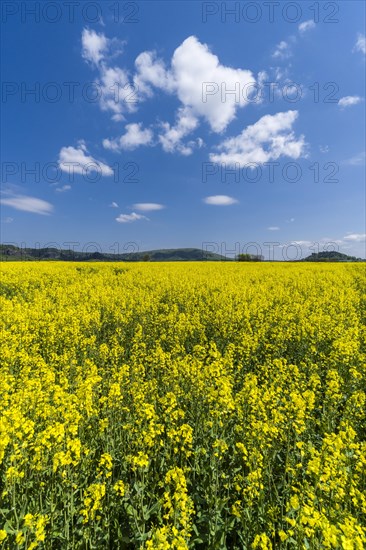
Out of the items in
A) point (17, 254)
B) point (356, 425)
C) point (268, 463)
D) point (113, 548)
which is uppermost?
point (17, 254)

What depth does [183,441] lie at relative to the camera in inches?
158

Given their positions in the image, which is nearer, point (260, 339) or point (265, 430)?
point (265, 430)

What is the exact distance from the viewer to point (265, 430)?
347cm

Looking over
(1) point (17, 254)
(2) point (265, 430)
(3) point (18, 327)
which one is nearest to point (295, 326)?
(2) point (265, 430)

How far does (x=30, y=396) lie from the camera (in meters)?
4.50

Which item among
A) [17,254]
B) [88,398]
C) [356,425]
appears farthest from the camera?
[17,254]

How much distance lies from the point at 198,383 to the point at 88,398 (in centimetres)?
195

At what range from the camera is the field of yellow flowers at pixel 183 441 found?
2957 millimetres

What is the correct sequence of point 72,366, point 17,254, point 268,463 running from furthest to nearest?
point 17,254 < point 72,366 < point 268,463

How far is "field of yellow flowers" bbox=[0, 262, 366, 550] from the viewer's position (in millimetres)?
2957

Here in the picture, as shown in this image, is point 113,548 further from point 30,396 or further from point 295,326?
point 295,326

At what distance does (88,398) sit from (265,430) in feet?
8.46

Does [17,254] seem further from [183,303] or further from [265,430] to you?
[265,430]

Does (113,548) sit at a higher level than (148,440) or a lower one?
lower
